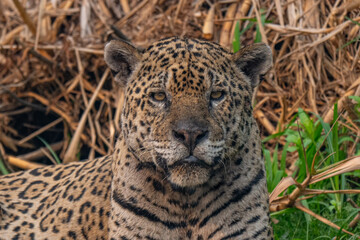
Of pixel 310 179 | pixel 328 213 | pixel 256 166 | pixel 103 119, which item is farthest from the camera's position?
pixel 103 119

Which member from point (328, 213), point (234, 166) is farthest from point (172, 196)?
point (328, 213)

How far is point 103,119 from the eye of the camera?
8.15m

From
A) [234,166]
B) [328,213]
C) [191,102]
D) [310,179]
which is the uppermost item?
[191,102]

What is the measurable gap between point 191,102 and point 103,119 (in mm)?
4365

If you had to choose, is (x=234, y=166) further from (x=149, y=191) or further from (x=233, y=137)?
(x=149, y=191)

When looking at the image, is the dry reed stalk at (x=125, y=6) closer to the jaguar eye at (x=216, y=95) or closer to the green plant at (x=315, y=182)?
the green plant at (x=315, y=182)

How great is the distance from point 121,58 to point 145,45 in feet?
10.8

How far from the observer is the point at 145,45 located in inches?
304

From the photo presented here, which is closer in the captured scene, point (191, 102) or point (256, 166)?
point (191, 102)

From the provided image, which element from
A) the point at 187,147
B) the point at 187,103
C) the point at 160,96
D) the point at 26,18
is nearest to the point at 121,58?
the point at 160,96

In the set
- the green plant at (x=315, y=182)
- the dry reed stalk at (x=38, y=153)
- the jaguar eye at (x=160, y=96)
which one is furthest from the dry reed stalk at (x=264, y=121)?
the jaguar eye at (x=160, y=96)

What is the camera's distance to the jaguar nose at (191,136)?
3.68 m

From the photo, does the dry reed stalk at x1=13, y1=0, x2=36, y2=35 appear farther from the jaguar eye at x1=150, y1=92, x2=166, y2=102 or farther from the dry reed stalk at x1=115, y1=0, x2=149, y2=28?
the jaguar eye at x1=150, y1=92, x2=166, y2=102

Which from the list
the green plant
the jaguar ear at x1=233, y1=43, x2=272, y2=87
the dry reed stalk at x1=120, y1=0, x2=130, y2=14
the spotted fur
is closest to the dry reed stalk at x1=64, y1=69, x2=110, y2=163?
the dry reed stalk at x1=120, y1=0, x2=130, y2=14
